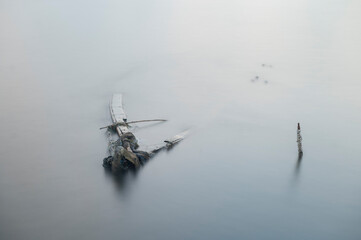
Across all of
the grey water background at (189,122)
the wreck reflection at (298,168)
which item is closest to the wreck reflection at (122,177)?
the grey water background at (189,122)

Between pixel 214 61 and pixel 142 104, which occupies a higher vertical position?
pixel 214 61

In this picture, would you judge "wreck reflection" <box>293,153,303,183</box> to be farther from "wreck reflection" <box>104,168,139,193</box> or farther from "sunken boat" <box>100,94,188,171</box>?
"wreck reflection" <box>104,168,139,193</box>

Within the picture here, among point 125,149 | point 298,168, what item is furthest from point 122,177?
point 298,168

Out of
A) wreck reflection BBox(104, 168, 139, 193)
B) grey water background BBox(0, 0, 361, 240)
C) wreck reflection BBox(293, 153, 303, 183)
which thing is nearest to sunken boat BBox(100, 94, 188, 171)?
wreck reflection BBox(104, 168, 139, 193)

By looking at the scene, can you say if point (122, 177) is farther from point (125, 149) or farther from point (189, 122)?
point (189, 122)

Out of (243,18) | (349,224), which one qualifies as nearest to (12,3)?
(243,18)

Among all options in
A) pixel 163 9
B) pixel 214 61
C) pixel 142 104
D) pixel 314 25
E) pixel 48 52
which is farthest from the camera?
pixel 163 9

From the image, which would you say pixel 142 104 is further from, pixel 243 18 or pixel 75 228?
pixel 243 18

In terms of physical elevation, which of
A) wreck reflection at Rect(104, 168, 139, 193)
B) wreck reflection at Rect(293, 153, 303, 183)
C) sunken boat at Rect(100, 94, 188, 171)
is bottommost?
wreck reflection at Rect(293, 153, 303, 183)
